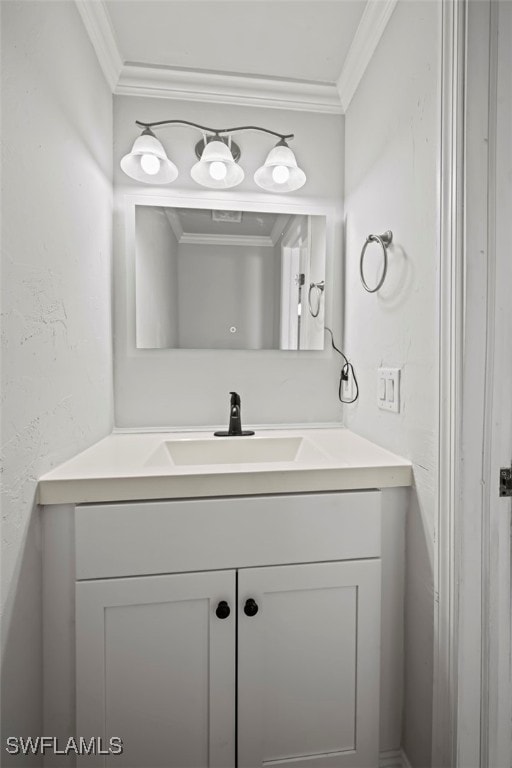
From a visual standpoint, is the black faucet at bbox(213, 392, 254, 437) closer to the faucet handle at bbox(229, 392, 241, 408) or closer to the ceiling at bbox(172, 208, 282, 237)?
the faucet handle at bbox(229, 392, 241, 408)

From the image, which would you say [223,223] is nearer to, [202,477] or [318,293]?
[318,293]

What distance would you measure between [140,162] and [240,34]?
1.70 ft

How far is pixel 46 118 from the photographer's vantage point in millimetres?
827

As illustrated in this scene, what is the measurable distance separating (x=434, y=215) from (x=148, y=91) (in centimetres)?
118

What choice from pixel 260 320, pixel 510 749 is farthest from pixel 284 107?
pixel 510 749

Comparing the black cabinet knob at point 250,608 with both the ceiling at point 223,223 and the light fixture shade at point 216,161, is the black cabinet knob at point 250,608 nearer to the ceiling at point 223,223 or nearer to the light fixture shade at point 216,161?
the ceiling at point 223,223

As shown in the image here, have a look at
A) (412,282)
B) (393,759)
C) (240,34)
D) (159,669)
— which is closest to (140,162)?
(240,34)

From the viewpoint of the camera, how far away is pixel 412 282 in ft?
3.09

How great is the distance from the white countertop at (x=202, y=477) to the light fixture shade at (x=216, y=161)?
1.01 meters

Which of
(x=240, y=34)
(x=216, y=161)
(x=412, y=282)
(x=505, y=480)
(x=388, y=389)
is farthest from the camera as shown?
(x=216, y=161)

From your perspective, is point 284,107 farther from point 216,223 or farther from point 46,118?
point 46,118

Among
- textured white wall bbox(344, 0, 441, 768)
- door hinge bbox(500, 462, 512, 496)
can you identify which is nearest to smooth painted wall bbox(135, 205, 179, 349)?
textured white wall bbox(344, 0, 441, 768)

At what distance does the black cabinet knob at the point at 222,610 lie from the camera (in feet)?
2.75

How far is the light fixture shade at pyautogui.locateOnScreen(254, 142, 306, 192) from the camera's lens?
4.35ft
